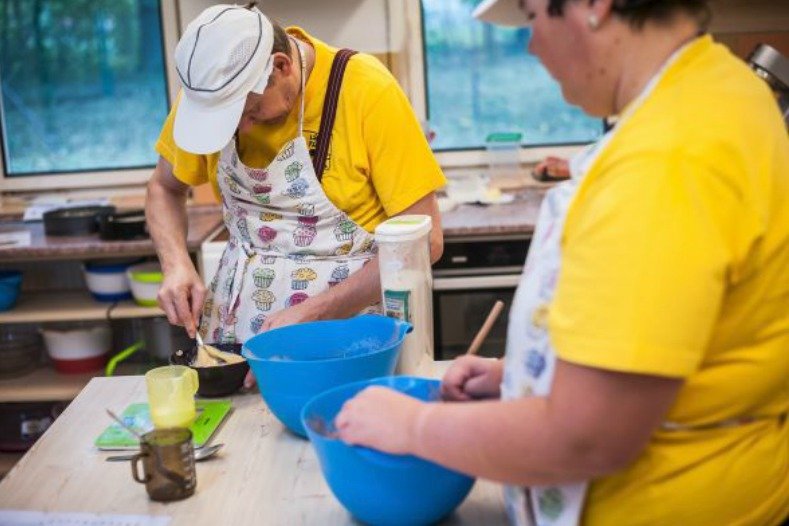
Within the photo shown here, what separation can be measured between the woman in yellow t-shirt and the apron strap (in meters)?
0.89

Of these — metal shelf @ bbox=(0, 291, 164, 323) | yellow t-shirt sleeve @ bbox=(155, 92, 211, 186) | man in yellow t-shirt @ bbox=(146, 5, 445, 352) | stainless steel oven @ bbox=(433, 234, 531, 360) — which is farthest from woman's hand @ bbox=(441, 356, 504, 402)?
metal shelf @ bbox=(0, 291, 164, 323)

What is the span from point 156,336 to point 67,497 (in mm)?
2149

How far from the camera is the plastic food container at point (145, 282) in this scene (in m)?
3.00

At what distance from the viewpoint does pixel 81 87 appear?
3674 millimetres

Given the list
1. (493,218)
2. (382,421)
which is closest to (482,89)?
(493,218)

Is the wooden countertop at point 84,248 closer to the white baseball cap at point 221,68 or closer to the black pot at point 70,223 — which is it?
the black pot at point 70,223

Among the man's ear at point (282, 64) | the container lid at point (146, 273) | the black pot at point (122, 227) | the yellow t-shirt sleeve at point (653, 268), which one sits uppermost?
the man's ear at point (282, 64)

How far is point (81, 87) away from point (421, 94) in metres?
1.39

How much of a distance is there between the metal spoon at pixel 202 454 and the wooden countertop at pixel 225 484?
0.03 feet

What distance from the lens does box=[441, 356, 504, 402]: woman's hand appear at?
1.18 meters

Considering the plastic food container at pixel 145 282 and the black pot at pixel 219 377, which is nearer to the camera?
the black pot at pixel 219 377

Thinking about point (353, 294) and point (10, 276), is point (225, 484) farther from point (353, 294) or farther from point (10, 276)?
point (10, 276)

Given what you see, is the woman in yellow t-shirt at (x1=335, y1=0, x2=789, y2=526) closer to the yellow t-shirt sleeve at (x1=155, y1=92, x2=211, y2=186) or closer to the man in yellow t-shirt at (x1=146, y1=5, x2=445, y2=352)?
the man in yellow t-shirt at (x1=146, y1=5, x2=445, y2=352)


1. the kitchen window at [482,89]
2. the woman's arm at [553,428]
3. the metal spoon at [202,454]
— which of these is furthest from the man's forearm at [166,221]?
the kitchen window at [482,89]
